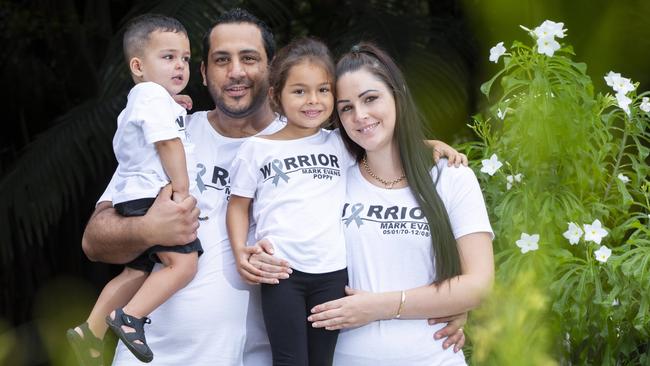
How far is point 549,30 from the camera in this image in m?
3.12

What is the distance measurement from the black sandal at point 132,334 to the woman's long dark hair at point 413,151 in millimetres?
753

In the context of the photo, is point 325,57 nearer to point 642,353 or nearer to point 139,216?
point 139,216

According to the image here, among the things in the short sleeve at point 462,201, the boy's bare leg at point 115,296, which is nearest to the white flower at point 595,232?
the short sleeve at point 462,201

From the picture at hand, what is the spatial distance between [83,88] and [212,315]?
13.2 feet

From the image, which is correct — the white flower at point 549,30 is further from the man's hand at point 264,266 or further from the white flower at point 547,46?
the man's hand at point 264,266

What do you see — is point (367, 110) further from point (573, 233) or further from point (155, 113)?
point (573, 233)

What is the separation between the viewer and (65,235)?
19.7 feet

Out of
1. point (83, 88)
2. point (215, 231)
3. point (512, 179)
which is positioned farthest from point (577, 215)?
point (83, 88)

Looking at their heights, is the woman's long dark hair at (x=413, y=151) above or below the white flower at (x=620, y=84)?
below

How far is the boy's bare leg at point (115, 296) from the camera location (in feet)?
8.67

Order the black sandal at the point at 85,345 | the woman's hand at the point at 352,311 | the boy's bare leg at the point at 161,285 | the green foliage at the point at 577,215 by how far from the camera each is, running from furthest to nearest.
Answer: the green foliage at the point at 577,215
the black sandal at the point at 85,345
the boy's bare leg at the point at 161,285
the woman's hand at the point at 352,311

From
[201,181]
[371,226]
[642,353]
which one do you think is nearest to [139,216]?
[201,181]

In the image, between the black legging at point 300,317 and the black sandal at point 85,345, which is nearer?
the black legging at point 300,317

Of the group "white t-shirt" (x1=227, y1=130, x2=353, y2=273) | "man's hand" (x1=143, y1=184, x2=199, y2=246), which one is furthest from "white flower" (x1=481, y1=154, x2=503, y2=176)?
"man's hand" (x1=143, y1=184, x2=199, y2=246)
